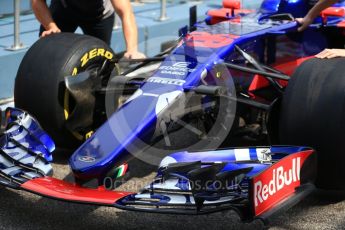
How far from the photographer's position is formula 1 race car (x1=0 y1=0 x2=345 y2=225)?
348 cm

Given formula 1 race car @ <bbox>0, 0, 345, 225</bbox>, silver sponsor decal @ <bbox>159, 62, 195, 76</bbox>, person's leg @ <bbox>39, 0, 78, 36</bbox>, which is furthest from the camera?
person's leg @ <bbox>39, 0, 78, 36</bbox>

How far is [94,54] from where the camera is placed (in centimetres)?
479

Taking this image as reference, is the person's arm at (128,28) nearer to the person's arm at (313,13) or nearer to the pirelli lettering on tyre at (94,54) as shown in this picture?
the pirelli lettering on tyre at (94,54)

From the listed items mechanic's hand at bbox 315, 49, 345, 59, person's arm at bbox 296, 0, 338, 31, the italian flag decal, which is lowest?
the italian flag decal

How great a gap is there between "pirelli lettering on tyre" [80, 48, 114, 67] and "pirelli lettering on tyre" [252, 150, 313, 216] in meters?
1.76

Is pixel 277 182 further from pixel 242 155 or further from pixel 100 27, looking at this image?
pixel 100 27

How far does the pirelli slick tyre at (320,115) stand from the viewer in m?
3.84

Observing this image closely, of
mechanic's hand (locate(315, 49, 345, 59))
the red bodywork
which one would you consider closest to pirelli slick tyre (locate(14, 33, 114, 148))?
the red bodywork

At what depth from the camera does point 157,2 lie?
902cm

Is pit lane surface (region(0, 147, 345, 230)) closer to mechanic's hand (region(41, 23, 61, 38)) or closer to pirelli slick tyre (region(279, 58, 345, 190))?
pirelli slick tyre (region(279, 58, 345, 190))

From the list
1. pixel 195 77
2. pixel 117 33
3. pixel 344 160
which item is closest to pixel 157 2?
pixel 117 33

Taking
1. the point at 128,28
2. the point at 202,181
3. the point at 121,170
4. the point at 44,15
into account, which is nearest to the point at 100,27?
the point at 44,15

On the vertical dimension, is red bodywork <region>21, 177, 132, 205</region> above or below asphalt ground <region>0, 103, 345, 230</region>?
above

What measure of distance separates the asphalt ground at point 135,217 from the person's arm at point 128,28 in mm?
1165
